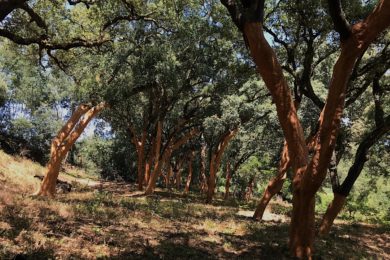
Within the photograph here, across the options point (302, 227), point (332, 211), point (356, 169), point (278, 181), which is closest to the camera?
point (302, 227)

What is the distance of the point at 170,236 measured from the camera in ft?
28.4

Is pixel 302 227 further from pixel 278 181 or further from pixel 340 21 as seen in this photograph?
pixel 278 181

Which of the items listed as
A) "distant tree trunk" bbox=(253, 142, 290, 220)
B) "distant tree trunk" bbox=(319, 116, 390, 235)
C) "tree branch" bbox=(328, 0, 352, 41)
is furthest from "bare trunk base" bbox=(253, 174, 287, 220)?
"tree branch" bbox=(328, 0, 352, 41)

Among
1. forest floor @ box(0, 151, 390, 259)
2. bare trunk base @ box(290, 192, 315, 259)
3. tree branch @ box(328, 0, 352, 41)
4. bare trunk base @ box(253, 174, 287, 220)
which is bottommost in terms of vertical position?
forest floor @ box(0, 151, 390, 259)

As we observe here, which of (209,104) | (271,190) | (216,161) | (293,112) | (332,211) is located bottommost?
(332,211)

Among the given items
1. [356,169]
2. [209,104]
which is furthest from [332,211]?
[209,104]

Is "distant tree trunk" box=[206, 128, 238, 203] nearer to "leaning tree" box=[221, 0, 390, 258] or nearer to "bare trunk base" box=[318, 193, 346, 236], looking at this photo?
"bare trunk base" box=[318, 193, 346, 236]

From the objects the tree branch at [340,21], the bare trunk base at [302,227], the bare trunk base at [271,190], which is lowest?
the bare trunk base at [302,227]

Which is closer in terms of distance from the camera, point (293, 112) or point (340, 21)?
point (340, 21)

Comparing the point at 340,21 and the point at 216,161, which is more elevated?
the point at 340,21

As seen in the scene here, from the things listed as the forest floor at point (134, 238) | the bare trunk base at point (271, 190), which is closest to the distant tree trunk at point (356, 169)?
the forest floor at point (134, 238)

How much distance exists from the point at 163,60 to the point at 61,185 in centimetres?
763

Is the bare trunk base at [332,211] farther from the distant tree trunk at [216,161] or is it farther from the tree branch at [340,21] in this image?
the distant tree trunk at [216,161]

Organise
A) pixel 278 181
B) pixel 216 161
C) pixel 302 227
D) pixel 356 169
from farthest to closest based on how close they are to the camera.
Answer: pixel 216 161 < pixel 278 181 < pixel 356 169 < pixel 302 227
